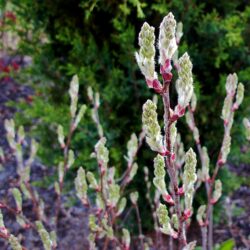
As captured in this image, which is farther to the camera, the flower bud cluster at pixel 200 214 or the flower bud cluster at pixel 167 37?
the flower bud cluster at pixel 200 214

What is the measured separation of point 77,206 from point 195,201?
1133 millimetres

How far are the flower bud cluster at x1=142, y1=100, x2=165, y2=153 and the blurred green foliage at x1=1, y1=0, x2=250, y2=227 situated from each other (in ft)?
5.37

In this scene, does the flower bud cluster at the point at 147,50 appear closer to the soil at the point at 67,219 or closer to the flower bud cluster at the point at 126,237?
the flower bud cluster at the point at 126,237

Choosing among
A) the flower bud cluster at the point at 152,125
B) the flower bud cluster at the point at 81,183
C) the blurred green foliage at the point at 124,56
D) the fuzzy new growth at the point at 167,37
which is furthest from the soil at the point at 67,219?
the fuzzy new growth at the point at 167,37

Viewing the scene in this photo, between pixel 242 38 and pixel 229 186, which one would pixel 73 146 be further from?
pixel 242 38

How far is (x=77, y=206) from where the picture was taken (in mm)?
3900

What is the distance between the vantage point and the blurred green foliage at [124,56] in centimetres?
270

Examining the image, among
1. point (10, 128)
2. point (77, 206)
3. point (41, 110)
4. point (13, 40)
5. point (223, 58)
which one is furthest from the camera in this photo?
point (13, 40)

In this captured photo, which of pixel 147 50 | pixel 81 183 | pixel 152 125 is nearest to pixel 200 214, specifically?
pixel 81 183

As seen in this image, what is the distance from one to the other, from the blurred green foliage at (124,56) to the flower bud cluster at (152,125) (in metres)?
1.64

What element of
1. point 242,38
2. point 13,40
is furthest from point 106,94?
point 13,40

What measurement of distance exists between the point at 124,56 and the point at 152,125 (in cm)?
178

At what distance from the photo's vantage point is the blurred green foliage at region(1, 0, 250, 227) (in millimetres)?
2701

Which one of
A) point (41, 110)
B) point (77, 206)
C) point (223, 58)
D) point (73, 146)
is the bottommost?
point (77, 206)
